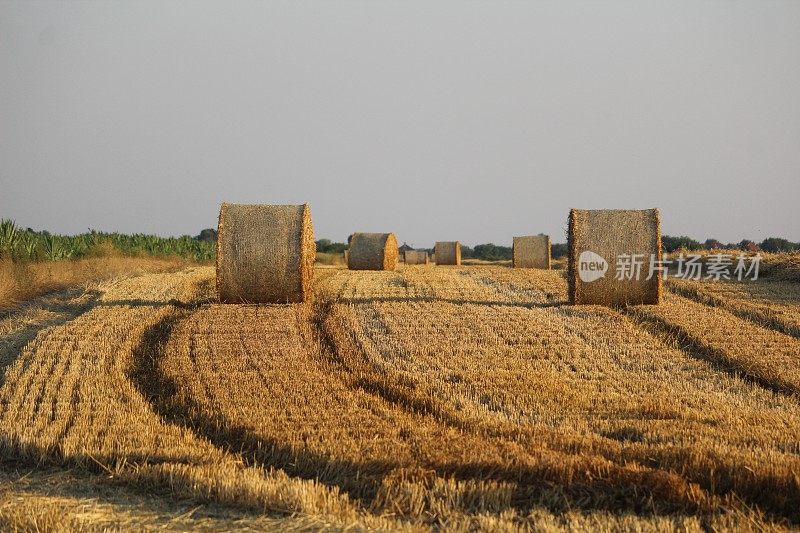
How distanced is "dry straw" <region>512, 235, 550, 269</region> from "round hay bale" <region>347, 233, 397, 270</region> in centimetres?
547

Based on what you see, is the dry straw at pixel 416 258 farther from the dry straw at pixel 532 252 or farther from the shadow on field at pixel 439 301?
the shadow on field at pixel 439 301

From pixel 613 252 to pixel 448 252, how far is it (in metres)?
22.8

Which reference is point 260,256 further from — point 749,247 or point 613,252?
point 749,247

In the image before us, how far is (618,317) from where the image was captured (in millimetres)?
14664

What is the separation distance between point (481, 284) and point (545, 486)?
1498 cm

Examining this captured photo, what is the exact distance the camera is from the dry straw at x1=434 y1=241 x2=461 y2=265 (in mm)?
38562

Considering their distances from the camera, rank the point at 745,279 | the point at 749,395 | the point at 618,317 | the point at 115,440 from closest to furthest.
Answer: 1. the point at 115,440
2. the point at 749,395
3. the point at 618,317
4. the point at 745,279

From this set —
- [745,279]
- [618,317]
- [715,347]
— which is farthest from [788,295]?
[715,347]

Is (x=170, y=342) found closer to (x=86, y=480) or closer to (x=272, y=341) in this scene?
(x=272, y=341)

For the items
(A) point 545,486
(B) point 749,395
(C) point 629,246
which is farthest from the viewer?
(C) point 629,246

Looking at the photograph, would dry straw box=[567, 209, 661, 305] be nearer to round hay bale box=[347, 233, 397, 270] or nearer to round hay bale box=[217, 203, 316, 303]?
round hay bale box=[217, 203, 316, 303]

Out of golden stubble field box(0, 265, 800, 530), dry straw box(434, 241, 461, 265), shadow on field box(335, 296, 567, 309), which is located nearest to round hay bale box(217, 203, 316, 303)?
golden stubble field box(0, 265, 800, 530)

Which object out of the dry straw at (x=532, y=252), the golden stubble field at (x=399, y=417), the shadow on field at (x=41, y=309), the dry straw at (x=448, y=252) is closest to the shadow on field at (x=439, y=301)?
the golden stubble field at (x=399, y=417)

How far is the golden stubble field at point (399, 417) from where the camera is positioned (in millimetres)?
5184
